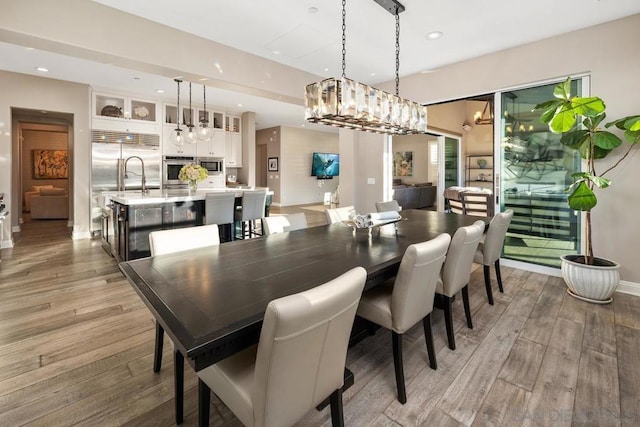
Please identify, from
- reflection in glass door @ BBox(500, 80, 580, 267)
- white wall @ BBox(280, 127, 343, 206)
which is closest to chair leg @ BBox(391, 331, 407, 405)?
reflection in glass door @ BBox(500, 80, 580, 267)

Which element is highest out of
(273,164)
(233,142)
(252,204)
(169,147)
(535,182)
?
(233,142)

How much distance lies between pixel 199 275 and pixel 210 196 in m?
2.89

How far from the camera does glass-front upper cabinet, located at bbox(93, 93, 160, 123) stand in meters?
6.11

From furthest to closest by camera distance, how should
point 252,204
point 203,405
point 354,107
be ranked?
point 252,204
point 354,107
point 203,405

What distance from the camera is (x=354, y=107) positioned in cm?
249

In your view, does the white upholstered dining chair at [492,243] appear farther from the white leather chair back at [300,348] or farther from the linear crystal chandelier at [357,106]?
the white leather chair back at [300,348]

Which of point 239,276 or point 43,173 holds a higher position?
point 43,173

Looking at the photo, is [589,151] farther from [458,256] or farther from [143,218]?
[143,218]

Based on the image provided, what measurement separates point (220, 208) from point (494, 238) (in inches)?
133

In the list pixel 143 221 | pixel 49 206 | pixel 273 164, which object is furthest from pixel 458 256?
pixel 49 206

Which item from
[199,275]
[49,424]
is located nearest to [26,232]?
[49,424]

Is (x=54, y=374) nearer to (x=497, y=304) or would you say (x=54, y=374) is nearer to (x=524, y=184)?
(x=497, y=304)

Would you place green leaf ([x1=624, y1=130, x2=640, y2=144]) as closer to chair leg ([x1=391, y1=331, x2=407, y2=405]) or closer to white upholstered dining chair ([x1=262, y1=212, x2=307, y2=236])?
chair leg ([x1=391, y1=331, x2=407, y2=405])

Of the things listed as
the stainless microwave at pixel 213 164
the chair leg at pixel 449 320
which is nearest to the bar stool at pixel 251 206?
the stainless microwave at pixel 213 164
